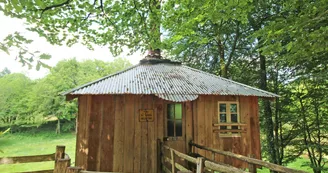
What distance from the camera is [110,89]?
7328mm

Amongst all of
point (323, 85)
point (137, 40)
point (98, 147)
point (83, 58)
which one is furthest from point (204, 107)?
point (83, 58)

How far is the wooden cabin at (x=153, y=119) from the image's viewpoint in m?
7.48

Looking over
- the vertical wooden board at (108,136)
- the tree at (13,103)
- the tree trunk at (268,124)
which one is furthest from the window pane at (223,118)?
the tree at (13,103)

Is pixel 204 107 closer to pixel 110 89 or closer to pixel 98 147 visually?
pixel 110 89

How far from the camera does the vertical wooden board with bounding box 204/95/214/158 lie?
822cm

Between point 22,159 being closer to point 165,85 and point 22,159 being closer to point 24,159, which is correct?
point 24,159

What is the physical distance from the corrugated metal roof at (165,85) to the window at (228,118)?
717 millimetres

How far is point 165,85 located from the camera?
798 cm

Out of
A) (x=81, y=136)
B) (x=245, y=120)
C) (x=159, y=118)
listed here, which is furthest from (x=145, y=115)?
(x=245, y=120)

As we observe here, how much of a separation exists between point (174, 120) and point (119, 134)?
2.00 metres

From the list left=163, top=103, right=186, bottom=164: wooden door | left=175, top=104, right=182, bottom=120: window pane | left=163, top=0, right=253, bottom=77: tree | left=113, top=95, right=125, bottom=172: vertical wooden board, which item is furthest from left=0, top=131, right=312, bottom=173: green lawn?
left=113, top=95, right=125, bottom=172: vertical wooden board

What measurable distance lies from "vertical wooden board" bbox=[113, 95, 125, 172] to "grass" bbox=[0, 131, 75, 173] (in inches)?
573

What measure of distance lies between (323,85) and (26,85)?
36526mm

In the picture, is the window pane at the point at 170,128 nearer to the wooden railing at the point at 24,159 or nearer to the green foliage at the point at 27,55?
the wooden railing at the point at 24,159
